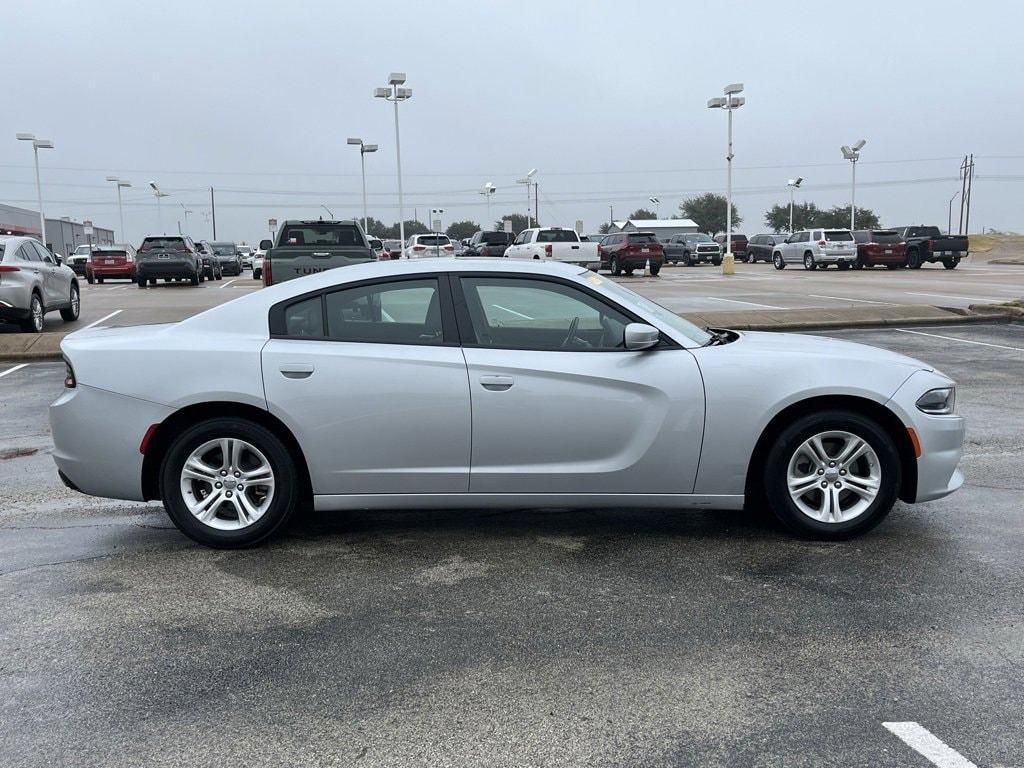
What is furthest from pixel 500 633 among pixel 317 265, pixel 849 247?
pixel 849 247

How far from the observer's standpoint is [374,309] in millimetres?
5113

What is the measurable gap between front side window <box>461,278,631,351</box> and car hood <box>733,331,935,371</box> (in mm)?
799

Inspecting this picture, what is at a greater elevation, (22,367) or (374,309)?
(374,309)

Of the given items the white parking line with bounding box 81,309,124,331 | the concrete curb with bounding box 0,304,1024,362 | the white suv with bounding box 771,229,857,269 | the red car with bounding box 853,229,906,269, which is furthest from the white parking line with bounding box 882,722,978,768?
the red car with bounding box 853,229,906,269

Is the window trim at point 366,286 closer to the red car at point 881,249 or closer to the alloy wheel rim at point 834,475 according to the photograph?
the alloy wheel rim at point 834,475

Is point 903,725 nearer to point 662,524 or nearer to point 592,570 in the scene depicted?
point 592,570

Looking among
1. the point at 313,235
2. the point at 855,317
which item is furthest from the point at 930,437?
the point at 313,235

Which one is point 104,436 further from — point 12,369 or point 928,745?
point 12,369

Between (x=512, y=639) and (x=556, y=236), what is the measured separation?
32.8 m

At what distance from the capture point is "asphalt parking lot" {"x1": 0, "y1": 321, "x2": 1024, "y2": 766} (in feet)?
10.2

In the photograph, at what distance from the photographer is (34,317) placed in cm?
1528

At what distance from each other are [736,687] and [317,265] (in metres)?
13.1

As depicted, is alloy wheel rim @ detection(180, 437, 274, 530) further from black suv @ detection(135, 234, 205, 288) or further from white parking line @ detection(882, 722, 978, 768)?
black suv @ detection(135, 234, 205, 288)

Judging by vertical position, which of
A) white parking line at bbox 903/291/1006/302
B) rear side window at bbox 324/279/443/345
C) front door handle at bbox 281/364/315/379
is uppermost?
rear side window at bbox 324/279/443/345
